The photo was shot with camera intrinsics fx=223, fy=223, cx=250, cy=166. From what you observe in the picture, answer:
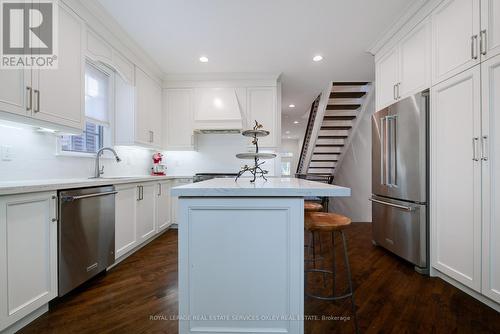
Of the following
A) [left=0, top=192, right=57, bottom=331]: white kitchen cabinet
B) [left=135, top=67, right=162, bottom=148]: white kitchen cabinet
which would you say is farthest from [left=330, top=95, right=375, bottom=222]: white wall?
[left=0, top=192, right=57, bottom=331]: white kitchen cabinet

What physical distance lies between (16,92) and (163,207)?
217 cm

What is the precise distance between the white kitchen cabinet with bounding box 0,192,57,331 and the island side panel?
1033 mm

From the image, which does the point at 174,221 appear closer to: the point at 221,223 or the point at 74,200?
the point at 74,200

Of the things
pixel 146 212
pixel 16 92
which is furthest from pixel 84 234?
pixel 16 92

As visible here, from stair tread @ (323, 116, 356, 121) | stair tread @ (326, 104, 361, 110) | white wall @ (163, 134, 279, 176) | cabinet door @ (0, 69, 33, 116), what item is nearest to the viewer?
cabinet door @ (0, 69, 33, 116)

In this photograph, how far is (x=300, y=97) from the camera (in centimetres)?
518

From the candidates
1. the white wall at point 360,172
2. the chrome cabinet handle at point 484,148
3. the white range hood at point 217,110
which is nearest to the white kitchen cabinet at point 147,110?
the white range hood at point 217,110

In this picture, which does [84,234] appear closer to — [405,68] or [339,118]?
[405,68]

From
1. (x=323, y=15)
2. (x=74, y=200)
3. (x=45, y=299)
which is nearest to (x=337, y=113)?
(x=323, y=15)

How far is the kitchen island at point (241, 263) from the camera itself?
123 centimetres

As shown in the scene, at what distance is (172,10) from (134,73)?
3.92ft

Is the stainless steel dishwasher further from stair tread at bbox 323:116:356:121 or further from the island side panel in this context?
stair tread at bbox 323:116:356:121

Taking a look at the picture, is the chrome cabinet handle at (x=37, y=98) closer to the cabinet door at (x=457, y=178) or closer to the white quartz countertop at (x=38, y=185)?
the white quartz countertop at (x=38, y=185)

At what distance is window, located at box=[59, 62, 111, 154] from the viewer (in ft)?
8.36
